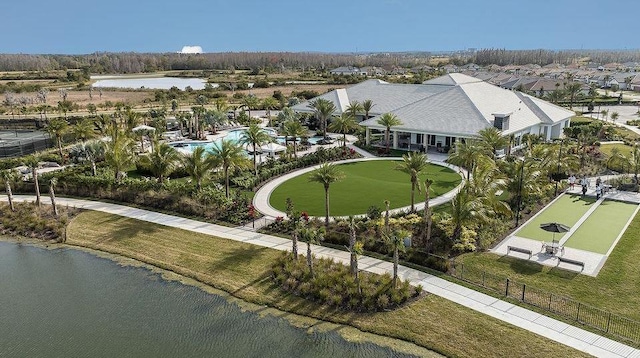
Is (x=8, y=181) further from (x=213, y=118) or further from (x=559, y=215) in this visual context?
(x=559, y=215)

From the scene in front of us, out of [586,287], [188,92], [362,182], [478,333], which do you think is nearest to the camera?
[478,333]

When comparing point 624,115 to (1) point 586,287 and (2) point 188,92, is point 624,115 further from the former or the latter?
(2) point 188,92

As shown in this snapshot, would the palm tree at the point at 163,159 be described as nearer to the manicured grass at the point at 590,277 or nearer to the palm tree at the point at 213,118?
the manicured grass at the point at 590,277

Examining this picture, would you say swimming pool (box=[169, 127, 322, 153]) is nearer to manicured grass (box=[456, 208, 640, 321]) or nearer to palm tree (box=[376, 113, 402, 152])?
palm tree (box=[376, 113, 402, 152])

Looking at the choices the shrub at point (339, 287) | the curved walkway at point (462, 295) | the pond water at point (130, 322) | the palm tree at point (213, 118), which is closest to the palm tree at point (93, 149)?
the curved walkway at point (462, 295)

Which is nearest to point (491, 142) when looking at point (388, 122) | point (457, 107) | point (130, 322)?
point (388, 122)

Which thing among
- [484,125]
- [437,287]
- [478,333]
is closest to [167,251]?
[437,287]
